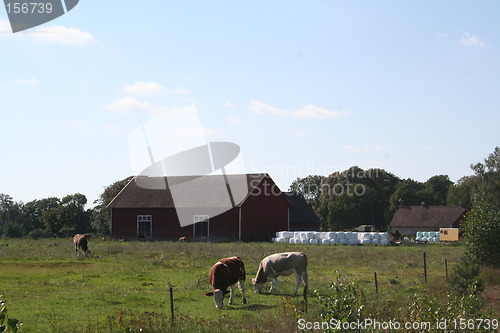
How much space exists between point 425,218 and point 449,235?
19.2 meters

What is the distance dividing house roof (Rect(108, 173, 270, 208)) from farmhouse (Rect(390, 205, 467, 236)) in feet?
110

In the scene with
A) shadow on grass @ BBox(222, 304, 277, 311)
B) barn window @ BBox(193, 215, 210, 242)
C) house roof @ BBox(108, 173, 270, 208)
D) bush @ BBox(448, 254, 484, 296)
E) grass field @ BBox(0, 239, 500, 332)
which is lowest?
shadow on grass @ BBox(222, 304, 277, 311)

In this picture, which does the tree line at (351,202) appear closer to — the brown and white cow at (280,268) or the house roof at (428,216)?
the house roof at (428,216)

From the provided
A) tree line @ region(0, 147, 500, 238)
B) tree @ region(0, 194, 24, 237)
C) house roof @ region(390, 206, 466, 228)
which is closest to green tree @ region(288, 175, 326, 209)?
tree line @ region(0, 147, 500, 238)

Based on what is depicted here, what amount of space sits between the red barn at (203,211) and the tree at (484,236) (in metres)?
37.6

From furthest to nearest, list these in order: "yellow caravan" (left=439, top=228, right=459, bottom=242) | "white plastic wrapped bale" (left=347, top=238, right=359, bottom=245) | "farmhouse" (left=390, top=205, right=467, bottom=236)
Result: "farmhouse" (left=390, top=205, right=467, bottom=236) < "yellow caravan" (left=439, top=228, right=459, bottom=242) < "white plastic wrapped bale" (left=347, top=238, right=359, bottom=245)

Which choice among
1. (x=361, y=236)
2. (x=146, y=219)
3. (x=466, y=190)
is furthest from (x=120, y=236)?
(x=466, y=190)

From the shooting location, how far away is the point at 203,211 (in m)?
63.7

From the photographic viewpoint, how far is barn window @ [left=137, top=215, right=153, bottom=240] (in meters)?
65.2

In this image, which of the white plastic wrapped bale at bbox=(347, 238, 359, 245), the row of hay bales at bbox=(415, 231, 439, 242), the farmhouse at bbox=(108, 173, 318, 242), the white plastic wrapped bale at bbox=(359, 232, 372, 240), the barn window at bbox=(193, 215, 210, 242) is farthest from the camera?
the row of hay bales at bbox=(415, 231, 439, 242)

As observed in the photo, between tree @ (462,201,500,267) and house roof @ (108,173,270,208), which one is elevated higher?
house roof @ (108,173,270,208)

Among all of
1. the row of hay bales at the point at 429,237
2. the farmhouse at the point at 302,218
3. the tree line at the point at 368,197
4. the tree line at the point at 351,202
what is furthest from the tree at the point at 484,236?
the tree line at the point at 368,197

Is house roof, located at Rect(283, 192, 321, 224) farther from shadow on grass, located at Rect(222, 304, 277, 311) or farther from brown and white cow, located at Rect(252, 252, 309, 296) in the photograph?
shadow on grass, located at Rect(222, 304, 277, 311)

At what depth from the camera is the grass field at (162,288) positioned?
49.0 ft
